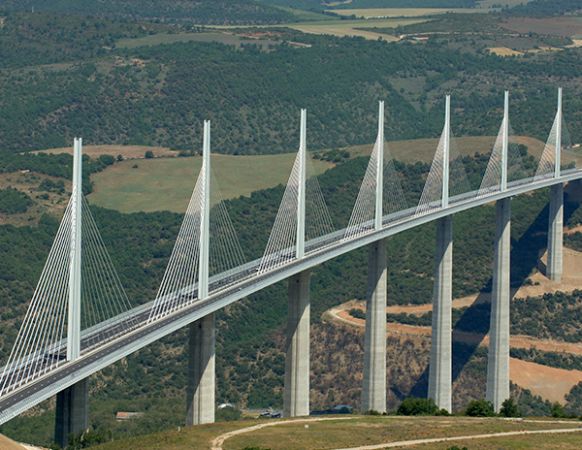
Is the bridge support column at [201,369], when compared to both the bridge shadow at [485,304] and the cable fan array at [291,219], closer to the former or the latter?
the cable fan array at [291,219]

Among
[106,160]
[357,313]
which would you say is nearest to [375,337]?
[357,313]

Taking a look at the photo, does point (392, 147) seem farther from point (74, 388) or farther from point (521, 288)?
point (74, 388)

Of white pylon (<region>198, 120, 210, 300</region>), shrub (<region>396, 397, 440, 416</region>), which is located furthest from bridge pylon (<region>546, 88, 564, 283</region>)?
white pylon (<region>198, 120, 210, 300</region>)

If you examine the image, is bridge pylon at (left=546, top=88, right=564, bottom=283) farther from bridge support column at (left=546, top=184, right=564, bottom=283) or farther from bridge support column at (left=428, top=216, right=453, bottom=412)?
bridge support column at (left=428, top=216, right=453, bottom=412)

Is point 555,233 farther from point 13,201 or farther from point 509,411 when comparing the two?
point 509,411

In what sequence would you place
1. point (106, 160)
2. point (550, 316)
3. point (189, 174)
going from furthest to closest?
point (106, 160) → point (189, 174) → point (550, 316)

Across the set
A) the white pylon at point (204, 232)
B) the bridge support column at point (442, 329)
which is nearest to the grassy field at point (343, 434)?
the white pylon at point (204, 232)

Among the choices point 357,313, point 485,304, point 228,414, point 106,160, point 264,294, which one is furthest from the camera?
point 106,160
